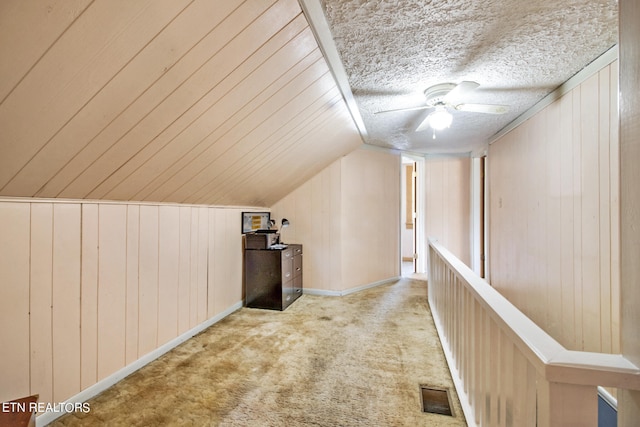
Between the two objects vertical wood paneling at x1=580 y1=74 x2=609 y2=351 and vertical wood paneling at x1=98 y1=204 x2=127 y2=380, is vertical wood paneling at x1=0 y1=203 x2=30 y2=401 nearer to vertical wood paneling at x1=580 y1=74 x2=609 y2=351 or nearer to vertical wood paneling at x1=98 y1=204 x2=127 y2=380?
vertical wood paneling at x1=98 y1=204 x2=127 y2=380

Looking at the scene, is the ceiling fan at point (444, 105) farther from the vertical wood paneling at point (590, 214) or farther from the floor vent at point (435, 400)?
the floor vent at point (435, 400)

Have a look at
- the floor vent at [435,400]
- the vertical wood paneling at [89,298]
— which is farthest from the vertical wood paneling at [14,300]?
the floor vent at [435,400]

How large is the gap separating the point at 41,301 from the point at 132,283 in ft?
1.85

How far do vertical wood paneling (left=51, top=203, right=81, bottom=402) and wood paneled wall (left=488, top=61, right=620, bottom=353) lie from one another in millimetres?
3211

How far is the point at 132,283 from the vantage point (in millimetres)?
2143

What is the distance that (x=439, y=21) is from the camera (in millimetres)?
1536

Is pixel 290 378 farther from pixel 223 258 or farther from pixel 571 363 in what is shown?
pixel 571 363

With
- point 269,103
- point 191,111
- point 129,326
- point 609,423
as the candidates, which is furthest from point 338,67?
point 609,423

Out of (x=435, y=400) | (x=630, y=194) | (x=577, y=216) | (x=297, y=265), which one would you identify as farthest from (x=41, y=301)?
(x=577, y=216)

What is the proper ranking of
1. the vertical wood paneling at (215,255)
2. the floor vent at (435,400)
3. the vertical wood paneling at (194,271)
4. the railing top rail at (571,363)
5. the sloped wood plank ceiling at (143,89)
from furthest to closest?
the vertical wood paneling at (215,255) → the vertical wood paneling at (194,271) → the floor vent at (435,400) → the sloped wood plank ceiling at (143,89) → the railing top rail at (571,363)

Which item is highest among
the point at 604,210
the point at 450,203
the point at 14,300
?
the point at 450,203

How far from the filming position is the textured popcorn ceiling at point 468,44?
1.45 metres

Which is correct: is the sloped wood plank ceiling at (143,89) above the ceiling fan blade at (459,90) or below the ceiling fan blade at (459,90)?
below

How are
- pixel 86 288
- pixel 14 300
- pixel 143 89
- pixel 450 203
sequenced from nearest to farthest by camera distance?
pixel 143 89
pixel 14 300
pixel 86 288
pixel 450 203
